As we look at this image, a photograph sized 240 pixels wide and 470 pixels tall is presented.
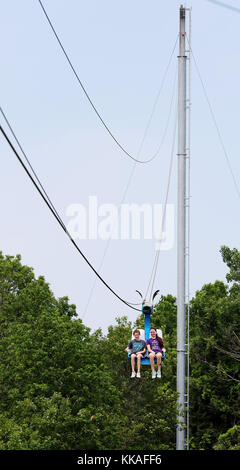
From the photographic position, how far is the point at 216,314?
51750mm

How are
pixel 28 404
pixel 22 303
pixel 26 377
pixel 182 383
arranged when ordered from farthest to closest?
pixel 22 303 < pixel 26 377 < pixel 28 404 < pixel 182 383

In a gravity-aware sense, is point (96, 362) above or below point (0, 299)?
below

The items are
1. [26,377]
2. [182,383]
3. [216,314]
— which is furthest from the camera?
→ [216,314]

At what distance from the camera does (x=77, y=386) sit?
42750 mm

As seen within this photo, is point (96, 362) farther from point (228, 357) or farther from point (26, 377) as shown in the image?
point (228, 357)

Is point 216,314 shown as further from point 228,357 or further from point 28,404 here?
point 28,404

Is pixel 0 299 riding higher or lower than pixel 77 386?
higher
